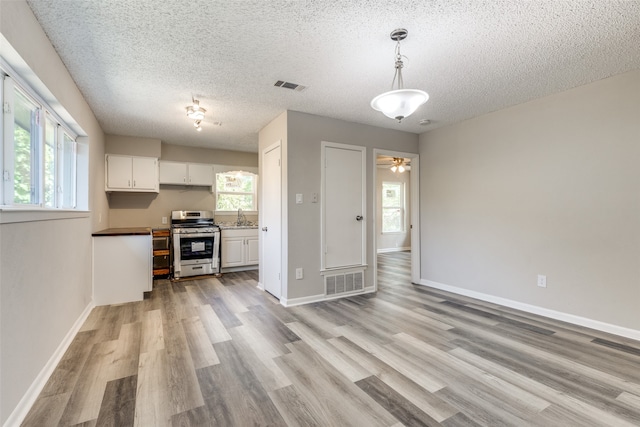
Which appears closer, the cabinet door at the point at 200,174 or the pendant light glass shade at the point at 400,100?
the pendant light glass shade at the point at 400,100

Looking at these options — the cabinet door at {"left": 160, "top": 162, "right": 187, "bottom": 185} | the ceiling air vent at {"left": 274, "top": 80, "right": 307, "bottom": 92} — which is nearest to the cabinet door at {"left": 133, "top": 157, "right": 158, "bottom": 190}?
the cabinet door at {"left": 160, "top": 162, "right": 187, "bottom": 185}

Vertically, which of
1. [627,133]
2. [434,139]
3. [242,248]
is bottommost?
[242,248]

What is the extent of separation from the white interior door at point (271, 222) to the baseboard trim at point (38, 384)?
2104mm

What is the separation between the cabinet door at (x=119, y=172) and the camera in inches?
192

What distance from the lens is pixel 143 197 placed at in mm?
5477

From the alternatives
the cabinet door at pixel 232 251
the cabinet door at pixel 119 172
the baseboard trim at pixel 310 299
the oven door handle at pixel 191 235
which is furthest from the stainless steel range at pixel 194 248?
the baseboard trim at pixel 310 299

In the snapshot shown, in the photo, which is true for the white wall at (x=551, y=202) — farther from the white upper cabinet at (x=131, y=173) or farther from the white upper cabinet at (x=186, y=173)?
the white upper cabinet at (x=131, y=173)

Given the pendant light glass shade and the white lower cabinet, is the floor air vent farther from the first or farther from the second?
the pendant light glass shade

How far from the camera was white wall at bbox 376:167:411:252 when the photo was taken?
8.36 meters

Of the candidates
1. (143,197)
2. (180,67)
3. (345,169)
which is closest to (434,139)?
(345,169)

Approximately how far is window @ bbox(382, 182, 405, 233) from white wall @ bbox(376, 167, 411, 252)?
0.39 ft

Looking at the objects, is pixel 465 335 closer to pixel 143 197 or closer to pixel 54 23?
pixel 54 23

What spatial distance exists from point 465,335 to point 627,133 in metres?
2.41

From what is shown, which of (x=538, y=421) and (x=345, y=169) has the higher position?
(x=345, y=169)
